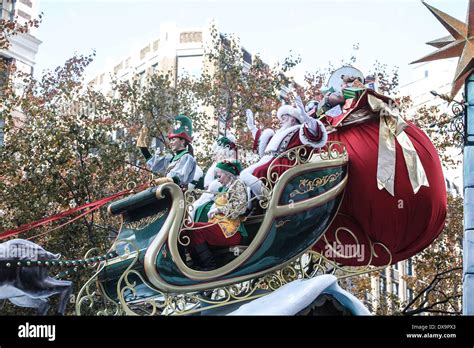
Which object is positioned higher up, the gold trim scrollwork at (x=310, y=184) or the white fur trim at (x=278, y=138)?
the white fur trim at (x=278, y=138)

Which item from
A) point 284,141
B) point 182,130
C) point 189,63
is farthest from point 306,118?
point 189,63

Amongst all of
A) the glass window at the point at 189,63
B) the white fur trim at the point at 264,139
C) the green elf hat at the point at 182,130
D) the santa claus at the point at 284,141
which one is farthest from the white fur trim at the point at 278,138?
the glass window at the point at 189,63

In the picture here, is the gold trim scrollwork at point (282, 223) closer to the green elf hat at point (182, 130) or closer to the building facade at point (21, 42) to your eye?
the green elf hat at point (182, 130)

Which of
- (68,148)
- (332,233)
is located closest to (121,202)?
(332,233)

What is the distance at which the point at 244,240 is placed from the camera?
25.2 feet

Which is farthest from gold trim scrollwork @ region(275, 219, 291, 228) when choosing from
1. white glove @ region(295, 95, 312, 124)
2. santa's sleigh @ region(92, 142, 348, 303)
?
white glove @ region(295, 95, 312, 124)

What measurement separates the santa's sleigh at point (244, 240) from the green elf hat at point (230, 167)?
0.51m

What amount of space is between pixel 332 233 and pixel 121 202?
84.4 inches

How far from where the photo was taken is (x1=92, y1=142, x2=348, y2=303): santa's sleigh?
734cm

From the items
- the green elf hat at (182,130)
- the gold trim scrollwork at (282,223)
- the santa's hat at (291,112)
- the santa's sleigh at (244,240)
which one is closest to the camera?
the santa's sleigh at (244,240)

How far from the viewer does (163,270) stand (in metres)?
7.29

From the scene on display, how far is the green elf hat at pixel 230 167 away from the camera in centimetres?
821

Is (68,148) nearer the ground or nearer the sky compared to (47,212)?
nearer the sky
